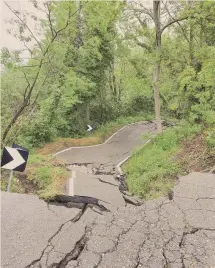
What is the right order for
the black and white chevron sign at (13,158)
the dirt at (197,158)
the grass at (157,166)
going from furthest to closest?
the dirt at (197,158) → the grass at (157,166) → the black and white chevron sign at (13,158)

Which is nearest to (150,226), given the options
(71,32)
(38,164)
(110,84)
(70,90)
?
(38,164)

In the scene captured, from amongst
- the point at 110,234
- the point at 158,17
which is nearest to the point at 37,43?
the point at 158,17

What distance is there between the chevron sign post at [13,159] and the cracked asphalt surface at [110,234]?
2.71ft

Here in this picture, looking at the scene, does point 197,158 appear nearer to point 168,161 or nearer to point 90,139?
point 168,161

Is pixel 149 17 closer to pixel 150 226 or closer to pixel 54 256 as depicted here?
pixel 150 226

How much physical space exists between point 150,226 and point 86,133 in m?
19.1

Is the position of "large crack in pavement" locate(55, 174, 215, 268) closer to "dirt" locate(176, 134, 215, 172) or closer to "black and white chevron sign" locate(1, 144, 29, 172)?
"black and white chevron sign" locate(1, 144, 29, 172)

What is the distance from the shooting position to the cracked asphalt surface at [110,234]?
493 centimetres

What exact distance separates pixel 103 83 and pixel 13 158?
19.6 metres

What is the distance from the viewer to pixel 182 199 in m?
7.03

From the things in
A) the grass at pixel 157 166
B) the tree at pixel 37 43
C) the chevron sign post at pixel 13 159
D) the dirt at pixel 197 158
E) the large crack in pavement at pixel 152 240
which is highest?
the tree at pixel 37 43

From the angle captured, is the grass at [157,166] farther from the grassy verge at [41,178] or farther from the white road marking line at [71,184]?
the grassy verge at [41,178]

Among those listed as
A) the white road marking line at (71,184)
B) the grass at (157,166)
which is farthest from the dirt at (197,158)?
the white road marking line at (71,184)

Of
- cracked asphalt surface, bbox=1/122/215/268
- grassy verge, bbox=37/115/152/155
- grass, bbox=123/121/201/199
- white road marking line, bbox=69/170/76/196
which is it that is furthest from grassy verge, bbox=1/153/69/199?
grassy verge, bbox=37/115/152/155
